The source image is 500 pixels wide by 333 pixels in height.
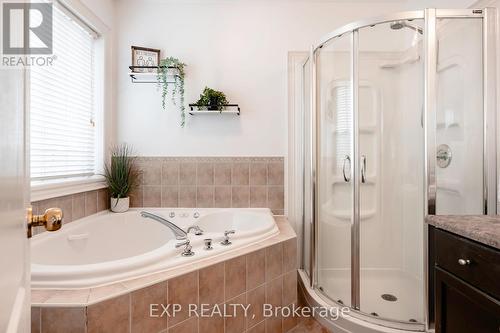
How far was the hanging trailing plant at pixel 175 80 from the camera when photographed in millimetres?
2369

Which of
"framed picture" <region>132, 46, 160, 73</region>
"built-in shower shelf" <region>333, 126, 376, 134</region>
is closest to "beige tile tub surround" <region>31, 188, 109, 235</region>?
"framed picture" <region>132, 46, 160, 73</region>

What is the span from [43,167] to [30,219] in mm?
1440

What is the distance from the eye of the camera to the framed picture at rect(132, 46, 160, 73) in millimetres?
2393

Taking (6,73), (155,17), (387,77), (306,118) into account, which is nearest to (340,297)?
(306,118)

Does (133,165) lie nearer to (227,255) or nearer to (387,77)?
(227,255)

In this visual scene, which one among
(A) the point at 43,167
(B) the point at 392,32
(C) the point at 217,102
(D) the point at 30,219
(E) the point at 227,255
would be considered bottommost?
(E) the point at 227,255

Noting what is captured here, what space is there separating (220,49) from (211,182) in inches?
50.2

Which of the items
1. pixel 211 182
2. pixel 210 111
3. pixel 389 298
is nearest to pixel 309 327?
pixel 389 298

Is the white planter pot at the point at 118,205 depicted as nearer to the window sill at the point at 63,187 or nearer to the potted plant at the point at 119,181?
the potted plant at the point at 119,181

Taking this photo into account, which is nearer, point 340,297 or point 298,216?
point 340,297

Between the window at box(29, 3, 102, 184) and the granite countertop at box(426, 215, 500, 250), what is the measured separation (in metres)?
2.26

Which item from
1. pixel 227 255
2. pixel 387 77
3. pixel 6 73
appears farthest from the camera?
pixel 387 77

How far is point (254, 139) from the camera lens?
2510 mm

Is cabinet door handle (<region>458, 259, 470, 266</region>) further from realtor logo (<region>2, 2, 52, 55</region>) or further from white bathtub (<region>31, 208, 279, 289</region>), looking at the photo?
realtor logo (<region>2, 2, 52, 55</region>)
